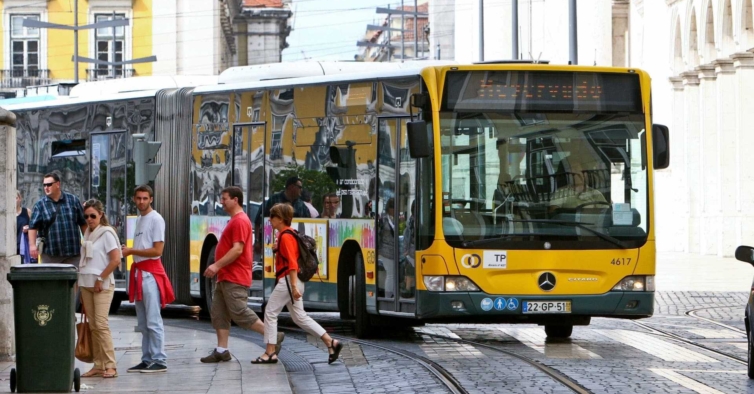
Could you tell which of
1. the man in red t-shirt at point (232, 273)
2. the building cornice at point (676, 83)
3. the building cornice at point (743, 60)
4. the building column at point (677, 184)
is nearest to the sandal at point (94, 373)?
the man in red t-shirt at point (232, 273)

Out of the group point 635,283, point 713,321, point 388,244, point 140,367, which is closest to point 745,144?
point 713,321

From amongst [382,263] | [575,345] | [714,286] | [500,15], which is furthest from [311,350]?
[500,15]

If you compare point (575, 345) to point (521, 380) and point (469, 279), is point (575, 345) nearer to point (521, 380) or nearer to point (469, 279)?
point (469, 279)

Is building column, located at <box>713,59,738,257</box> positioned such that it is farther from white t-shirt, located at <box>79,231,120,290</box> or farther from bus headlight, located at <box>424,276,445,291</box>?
white t-shirt, located at <box>79,231,120,290</box>

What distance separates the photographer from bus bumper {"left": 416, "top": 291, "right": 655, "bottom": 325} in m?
15.0

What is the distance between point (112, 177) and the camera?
21.8m

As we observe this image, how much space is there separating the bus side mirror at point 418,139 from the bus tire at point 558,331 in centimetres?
285

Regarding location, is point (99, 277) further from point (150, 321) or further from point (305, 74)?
point (305, 74)

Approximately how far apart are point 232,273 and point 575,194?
3.47 metres

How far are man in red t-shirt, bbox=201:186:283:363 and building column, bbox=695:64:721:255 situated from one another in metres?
26.4

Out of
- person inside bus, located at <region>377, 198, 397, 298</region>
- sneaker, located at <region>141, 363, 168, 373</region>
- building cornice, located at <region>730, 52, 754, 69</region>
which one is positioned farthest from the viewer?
building cornice, located at <region>730, 52, 754, 69</region>

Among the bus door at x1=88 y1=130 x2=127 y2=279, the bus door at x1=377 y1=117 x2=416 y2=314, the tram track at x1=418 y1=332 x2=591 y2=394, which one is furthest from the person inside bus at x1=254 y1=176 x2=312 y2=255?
the bus door at x1=88 y1=130 x2=127 y2=279

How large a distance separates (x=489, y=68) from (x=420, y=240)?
1.79 m

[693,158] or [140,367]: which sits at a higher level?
[693,158]
